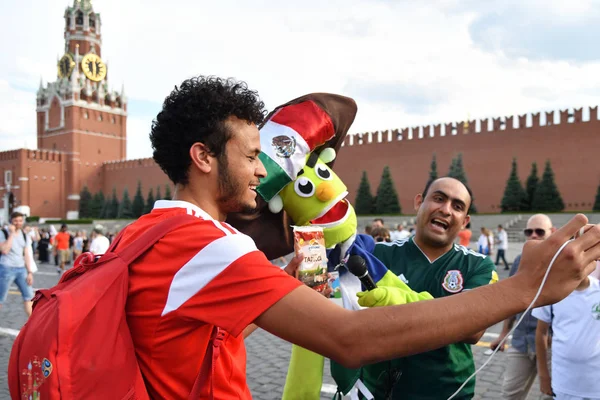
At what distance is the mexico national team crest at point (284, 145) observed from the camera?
223 centimetres

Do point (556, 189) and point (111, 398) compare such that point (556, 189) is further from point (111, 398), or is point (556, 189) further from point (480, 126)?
point (111, 398)

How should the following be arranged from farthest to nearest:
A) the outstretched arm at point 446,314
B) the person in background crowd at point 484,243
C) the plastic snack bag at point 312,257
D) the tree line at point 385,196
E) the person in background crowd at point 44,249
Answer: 1. the tree line at point 385,196
2. the person in background crowd at point 44,249
3. the person in background crowd at point 484,243
4. the plastic snack bag at point 312,257
5. the outstretched arm at point 446,314

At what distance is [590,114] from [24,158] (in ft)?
142

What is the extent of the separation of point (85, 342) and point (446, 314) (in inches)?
25.8

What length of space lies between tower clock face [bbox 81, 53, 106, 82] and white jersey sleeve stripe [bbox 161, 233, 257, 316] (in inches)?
Answer: 2190

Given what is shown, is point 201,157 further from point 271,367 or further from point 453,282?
point 271,367

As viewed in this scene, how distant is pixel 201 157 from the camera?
3.90ft

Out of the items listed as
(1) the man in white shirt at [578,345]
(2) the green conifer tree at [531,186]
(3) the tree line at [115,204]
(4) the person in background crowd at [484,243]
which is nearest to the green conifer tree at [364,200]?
(2) the green conifer tree at [531,186]

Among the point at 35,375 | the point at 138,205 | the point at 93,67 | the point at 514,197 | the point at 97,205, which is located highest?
the point at 93,67

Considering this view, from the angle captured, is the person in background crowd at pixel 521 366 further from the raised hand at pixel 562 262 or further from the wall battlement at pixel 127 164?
the wall battlement at pixel 127 164

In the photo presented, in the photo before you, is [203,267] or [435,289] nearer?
[203,267]

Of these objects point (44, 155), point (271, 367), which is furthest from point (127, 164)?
point (271, 367)

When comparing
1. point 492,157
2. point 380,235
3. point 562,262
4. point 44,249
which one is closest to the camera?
point 562,262

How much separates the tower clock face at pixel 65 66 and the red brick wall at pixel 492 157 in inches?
1279
